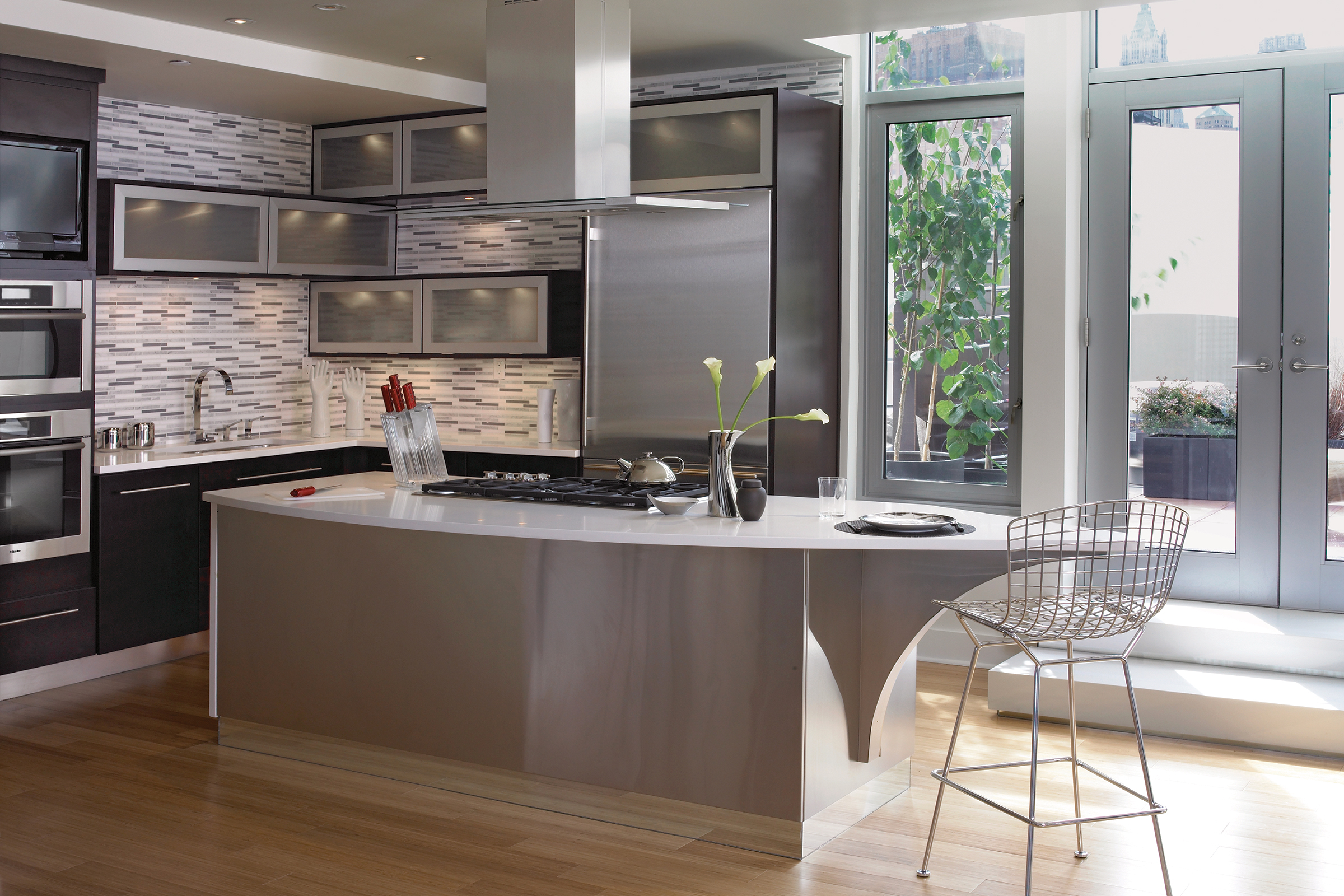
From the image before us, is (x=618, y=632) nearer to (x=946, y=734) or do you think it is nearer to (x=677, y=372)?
(x=946, y=734)

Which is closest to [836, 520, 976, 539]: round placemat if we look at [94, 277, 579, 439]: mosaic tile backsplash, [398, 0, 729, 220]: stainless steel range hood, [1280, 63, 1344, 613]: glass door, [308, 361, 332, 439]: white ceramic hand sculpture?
[398, 0, 729, 220]: stainless steel range hood

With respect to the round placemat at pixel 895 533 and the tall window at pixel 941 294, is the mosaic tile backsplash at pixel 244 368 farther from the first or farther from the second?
the round placemat at pixel 895 533

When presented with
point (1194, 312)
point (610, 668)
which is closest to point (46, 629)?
point (610, 668)

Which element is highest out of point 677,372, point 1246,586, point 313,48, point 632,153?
point 313,48

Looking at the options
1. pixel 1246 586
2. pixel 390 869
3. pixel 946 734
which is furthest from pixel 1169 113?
pixel 390 869

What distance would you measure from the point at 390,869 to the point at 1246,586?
3.68m

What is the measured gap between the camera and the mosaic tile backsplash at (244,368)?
5648mm

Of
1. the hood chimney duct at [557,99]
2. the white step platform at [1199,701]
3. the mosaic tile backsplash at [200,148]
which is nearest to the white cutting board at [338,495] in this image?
the hood chimney duct at [557,99]

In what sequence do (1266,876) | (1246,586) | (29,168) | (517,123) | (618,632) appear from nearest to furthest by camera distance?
(1266,876), (618,632), (517,123), (29,168), (1246,586)

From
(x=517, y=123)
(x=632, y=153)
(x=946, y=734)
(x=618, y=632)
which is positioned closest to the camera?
(x=618, y=632)

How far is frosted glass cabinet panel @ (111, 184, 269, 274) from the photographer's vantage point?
5.28 meters

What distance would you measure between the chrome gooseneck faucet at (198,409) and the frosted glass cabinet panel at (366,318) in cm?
Result: 61

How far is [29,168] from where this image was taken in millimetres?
4703

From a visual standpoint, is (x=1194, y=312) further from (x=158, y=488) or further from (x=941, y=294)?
(x=158, y=488)
